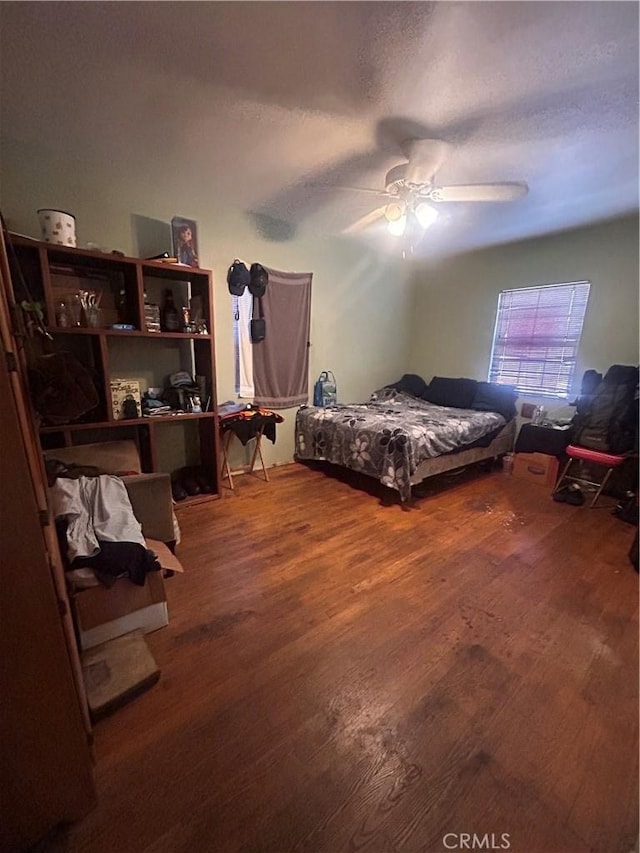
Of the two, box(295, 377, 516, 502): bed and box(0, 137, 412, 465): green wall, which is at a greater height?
box(0, 137, 412, 465): green wall

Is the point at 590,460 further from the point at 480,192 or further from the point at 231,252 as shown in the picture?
the point at 231,252

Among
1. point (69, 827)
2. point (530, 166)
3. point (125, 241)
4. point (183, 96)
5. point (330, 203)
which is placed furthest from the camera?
point (330, 203)

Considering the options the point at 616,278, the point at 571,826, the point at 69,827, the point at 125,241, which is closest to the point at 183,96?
the point at 125,241

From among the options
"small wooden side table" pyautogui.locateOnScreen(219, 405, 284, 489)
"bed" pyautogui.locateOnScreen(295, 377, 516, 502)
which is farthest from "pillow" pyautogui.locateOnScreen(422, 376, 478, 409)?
"small wooden side table" pyautogui.locateOnScreen(219, 405, 284, 489)

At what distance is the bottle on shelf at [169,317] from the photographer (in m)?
2.64

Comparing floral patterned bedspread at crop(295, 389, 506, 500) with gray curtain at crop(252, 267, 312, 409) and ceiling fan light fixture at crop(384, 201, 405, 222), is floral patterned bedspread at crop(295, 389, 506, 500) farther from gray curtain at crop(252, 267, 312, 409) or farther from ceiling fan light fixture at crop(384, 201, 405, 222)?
ceiling fan light fixture at crop(384, 201, 405, 222)

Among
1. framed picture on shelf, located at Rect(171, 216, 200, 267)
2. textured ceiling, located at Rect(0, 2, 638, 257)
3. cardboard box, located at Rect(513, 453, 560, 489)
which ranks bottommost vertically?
cardboard box, located at Rect(513, 453, 560, 489)

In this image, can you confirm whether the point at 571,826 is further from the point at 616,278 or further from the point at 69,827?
the point at 616,278

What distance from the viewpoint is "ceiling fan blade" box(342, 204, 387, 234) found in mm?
2807

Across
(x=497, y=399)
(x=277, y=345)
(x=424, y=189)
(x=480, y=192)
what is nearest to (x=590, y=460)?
(x=497, y=399)

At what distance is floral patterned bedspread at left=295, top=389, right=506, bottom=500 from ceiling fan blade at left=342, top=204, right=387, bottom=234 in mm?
1733

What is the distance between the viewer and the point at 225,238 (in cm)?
302

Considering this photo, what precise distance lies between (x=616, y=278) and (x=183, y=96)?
12.2 feet

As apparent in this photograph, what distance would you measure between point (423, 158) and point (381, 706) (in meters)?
2.71
